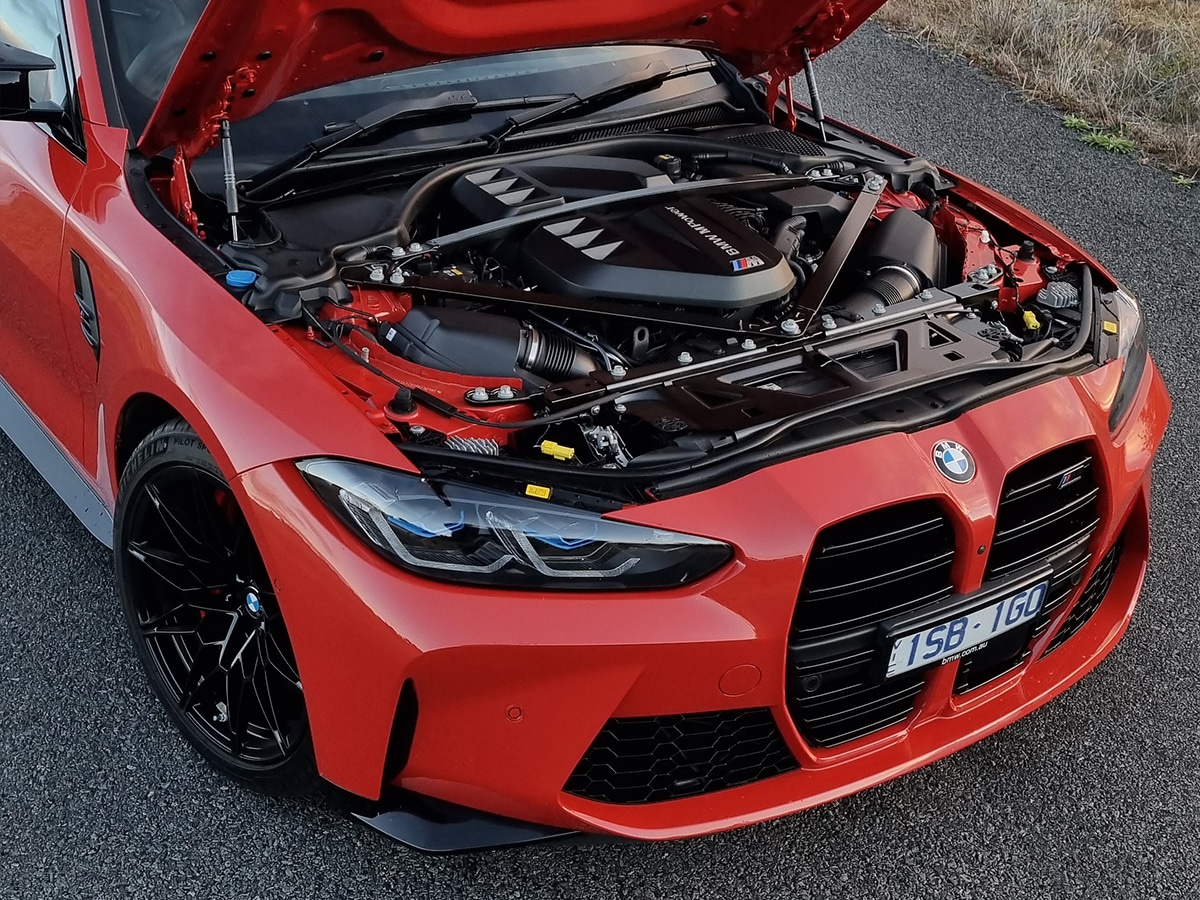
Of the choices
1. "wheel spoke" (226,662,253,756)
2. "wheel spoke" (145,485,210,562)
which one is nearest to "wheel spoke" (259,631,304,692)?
"wheel spoke" (226,662,253,756)

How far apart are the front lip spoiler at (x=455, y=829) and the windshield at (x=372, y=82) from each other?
4.92 ft

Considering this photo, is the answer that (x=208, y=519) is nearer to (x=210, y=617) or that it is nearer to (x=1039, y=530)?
(x=210, y=617)

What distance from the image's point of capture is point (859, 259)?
8.93ft

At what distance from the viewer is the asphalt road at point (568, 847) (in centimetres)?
216

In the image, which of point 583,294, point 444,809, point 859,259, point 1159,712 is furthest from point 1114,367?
point 444,809

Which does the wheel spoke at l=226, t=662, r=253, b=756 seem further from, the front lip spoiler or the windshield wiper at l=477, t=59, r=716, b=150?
the windshield wiper at l=477, t=59, r=716, b=150

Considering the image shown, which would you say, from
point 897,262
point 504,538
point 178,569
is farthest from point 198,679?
point 897,262

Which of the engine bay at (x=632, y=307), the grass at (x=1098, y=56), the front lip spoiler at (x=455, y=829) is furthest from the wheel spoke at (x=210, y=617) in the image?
the grass at (x=1098, y=56)

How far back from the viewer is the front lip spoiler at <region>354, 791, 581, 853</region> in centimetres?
188

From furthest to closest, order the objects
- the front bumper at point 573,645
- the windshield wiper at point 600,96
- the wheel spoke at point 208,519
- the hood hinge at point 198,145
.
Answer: the windshield wiper at point 600,96
the hood hinge at point 198,145
the wheel spoke at point 208,519
the front bumper at point 573,645

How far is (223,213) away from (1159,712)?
2.33 m

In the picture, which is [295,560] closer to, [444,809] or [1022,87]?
[444,809]

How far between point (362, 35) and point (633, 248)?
69 centimetres

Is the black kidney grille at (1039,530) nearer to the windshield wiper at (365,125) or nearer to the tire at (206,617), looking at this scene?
the tire at (206,617)
